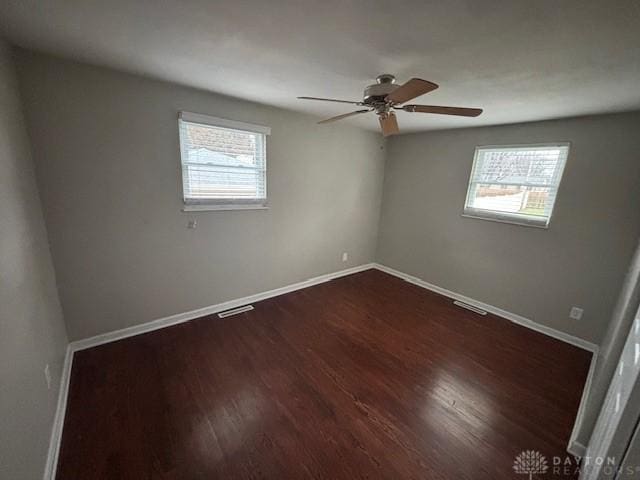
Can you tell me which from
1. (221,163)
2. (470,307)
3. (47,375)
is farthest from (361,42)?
(470,307)

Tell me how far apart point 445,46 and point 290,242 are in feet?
8.61

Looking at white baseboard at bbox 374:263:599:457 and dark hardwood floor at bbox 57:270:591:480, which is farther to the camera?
white baseboard at bbox 374:263:599:457

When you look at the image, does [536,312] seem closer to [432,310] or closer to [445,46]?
[432,310]

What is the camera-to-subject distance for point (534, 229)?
9.55ft

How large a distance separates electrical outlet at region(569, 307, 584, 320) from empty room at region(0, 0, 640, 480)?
3.4 inches

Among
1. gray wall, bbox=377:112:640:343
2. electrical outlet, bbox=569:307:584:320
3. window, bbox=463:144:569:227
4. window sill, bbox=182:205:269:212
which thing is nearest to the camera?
gray wall, bbox=377:112:640:343

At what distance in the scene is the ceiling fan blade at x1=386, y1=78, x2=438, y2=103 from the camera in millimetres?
1266

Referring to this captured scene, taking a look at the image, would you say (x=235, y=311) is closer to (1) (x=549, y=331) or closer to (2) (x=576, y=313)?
(1) (x=549, y=331)

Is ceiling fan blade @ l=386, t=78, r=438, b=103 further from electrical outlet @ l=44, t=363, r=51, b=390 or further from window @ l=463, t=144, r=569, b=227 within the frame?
electrical outlet @ l=44, t=363, r=51, b=390

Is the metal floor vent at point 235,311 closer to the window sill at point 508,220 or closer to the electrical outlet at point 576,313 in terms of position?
the window sill at point 508,220

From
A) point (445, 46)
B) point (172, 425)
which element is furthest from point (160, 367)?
point (445, 46)

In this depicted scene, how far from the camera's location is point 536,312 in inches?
116

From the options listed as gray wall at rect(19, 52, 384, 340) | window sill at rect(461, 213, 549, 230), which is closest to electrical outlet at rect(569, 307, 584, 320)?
window sill at rect(461, 213, 549, 230)

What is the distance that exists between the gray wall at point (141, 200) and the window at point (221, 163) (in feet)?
0.29
